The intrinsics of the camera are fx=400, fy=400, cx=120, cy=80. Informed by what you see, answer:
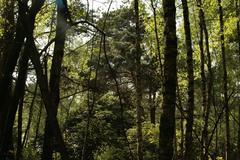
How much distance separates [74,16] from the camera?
40.0 feet

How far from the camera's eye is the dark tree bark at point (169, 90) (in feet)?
17.4

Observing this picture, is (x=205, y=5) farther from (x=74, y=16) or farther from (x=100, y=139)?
(x=100, y=139)

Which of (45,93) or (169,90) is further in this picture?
(169,90)

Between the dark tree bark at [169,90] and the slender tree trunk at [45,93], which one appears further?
the dark tree bark at [169,90]

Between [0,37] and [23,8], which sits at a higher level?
[0,37]

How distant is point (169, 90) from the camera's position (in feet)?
17.9

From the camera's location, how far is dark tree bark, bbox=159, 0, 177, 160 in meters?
5.32

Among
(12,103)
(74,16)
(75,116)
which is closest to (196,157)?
(75,116)

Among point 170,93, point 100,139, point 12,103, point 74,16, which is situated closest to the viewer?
point 170,93

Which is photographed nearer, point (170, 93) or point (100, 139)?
point (170, 93)

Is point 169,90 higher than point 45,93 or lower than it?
higher

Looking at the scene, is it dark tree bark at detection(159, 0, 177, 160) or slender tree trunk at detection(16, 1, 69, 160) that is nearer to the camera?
slender tree trunk at detection(16, 1, 69, 160)

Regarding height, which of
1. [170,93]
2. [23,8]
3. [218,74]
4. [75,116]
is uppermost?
[218,74]

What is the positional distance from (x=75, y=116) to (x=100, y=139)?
4.33 meters
